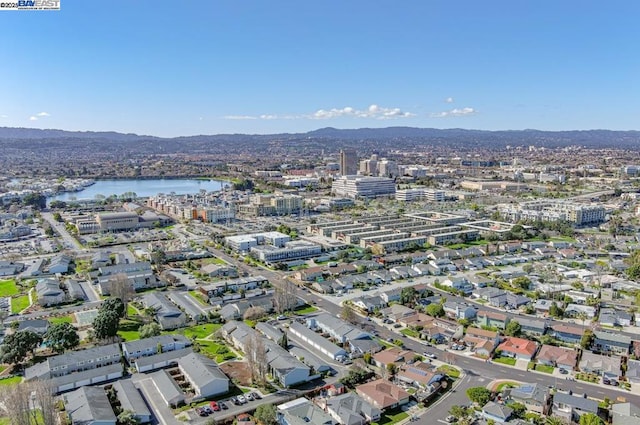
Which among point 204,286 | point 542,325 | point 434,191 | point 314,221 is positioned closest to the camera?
point 542,325

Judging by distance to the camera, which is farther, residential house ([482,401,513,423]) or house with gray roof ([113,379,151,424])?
house with gray roof ([113,379,151,424])

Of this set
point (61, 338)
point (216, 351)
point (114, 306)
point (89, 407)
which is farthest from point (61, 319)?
point (89, 407)

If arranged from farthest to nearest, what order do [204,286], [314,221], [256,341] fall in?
[314,221] < [204,286] < [256,341]

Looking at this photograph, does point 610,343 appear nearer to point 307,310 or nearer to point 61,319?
point 307,310

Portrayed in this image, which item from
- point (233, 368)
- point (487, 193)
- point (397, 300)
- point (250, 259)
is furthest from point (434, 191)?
point (233, 368)

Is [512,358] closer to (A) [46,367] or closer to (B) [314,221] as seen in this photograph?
(A) [46,367]

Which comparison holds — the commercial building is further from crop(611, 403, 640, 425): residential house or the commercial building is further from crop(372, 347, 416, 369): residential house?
crop(611, 403, 640, 425): residential house

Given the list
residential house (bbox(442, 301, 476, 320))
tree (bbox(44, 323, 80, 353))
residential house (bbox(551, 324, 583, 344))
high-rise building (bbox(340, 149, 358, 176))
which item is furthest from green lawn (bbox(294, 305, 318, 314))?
high-rise building (bbox(340, 149, 358, 176))
